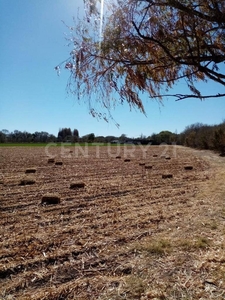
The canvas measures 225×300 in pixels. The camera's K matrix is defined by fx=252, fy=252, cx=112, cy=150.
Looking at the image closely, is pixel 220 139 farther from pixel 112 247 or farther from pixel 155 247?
pixel 112 247

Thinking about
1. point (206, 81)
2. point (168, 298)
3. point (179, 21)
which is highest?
point (179, 21)

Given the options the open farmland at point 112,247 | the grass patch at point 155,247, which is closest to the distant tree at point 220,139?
the open farmland at point 112,247

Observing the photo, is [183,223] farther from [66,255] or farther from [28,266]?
[28,266]

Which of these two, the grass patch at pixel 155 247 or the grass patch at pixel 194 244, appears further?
the grass patch at pixel 194 244

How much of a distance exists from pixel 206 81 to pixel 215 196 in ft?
14.9

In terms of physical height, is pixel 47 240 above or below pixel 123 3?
below

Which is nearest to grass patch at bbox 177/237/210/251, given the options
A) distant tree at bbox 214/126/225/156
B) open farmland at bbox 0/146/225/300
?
open farmland at bbox 0/146/225/300

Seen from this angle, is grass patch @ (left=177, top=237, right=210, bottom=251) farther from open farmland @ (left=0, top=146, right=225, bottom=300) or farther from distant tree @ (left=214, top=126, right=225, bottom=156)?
distant tree @ (left=214, top=126, right=225, bottom=156)

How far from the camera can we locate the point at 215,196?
6.11 metres

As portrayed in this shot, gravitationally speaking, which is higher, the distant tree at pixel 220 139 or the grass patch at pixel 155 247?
the distant tree at pixel 220 139

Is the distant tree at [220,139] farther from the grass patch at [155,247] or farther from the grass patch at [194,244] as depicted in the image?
the grass patch at [155,247]

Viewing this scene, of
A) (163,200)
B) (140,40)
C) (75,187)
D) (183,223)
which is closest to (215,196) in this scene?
(163,200)

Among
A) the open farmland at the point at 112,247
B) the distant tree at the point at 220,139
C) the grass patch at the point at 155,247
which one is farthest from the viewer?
the distant tree at the point at 220,139

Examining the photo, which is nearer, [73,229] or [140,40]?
[140,40]
